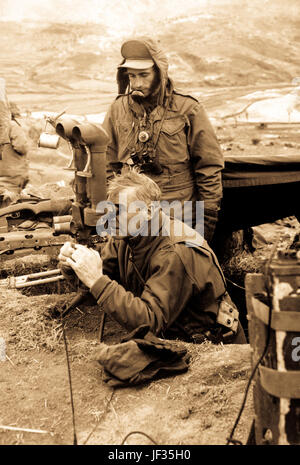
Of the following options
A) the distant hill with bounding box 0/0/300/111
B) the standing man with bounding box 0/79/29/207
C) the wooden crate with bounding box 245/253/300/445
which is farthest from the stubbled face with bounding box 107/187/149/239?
the distant hill with bounding box 0/0/300/111

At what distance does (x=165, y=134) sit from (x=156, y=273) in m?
2.01

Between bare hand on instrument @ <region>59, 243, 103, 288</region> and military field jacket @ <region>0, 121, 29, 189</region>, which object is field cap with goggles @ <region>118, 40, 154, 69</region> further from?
military field jacket @ <region>0, 121, 29, 189</region>

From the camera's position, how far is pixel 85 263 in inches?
132

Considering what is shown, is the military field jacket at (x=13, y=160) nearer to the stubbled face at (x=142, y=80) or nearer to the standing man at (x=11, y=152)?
the standing man at (x=11, y=152)

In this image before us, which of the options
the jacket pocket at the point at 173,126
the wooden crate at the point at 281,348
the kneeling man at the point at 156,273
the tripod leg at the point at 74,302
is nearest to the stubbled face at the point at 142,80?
the jacket pocket at the point at 173,126

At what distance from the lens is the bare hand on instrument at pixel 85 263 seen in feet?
11.0

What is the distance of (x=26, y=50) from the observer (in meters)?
22.8

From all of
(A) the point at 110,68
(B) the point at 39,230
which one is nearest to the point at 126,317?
(B) the point at 39,230

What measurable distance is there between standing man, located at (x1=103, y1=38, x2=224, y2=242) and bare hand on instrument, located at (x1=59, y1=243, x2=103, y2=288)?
1862 mm

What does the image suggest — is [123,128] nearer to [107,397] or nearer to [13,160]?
[107,397]

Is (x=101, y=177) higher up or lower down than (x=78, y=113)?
higher up
